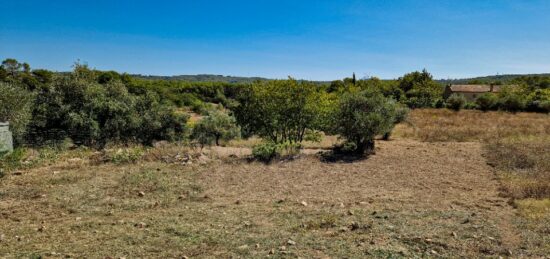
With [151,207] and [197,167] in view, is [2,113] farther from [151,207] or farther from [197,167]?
[151,207]

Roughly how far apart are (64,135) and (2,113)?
223 cm

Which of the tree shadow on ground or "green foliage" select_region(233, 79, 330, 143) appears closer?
the tree shadow on ground

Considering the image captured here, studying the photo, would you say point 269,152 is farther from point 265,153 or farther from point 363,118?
point 363,118

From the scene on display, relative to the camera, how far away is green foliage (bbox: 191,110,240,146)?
56.4 ft

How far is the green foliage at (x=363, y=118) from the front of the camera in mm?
11648

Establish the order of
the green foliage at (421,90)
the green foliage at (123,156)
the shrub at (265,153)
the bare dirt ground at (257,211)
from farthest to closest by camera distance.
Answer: the green foliage at (421,90)
the shrub at (265,153)
the green foliage at (123,156)
the bare dirt ground at (257,211)

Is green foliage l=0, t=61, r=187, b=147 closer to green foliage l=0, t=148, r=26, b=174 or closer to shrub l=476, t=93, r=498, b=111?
green foliage l=0, t=148, r=26, b=174

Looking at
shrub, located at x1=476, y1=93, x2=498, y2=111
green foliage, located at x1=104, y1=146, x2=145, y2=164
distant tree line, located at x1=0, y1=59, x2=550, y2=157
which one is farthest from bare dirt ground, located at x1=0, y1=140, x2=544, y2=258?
shrub, located at x1=476, y1=93, x2=498, y2=111

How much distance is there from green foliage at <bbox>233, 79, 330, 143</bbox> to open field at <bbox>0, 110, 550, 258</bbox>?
396cm

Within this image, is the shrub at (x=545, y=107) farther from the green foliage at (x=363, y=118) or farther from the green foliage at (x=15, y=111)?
the green foliage at (x=15, y=111)

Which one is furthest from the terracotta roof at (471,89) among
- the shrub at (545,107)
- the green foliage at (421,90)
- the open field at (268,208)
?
the open field at (268,208)

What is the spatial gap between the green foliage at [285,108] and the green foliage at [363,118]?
5.84 ft

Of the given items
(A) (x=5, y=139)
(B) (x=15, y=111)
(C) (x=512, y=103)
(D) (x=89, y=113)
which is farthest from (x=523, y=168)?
(C) (x=512, y=103)

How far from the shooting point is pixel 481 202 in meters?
6.79
